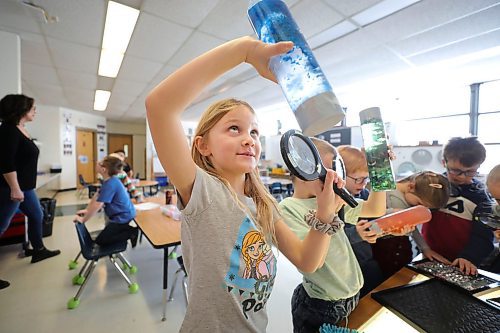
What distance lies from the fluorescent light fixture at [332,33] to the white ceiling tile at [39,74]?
4219mm

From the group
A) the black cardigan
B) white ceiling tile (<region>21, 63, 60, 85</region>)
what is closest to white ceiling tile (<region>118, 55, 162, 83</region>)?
white ceiling tile (<region>21, 63, 60, 85</region>)

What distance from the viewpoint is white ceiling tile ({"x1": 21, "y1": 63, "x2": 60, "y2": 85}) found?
3.78 m

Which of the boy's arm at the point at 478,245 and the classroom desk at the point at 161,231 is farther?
the classroom desk at the point at 161,231

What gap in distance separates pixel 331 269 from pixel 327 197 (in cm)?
36

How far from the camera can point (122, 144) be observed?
10211 mm

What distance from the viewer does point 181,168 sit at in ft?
1.71

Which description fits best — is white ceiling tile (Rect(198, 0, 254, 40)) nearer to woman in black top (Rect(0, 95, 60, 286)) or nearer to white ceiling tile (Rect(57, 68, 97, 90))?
woman in black top (Rect(0, 95, 60, 286))

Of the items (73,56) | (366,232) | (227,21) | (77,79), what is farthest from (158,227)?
(77,79)

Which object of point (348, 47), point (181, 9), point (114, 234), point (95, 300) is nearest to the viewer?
point (95, 300)

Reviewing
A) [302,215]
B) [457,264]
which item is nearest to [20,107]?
[302,215]

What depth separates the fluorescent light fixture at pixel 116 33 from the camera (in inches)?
89.9

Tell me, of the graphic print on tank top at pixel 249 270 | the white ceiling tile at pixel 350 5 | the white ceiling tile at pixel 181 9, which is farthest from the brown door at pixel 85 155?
the graphic print on tank top at pixel 249 270

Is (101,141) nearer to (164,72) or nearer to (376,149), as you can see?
(164,72)

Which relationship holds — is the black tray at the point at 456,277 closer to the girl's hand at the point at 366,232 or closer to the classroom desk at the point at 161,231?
the girl's hand at the point at 366,232
